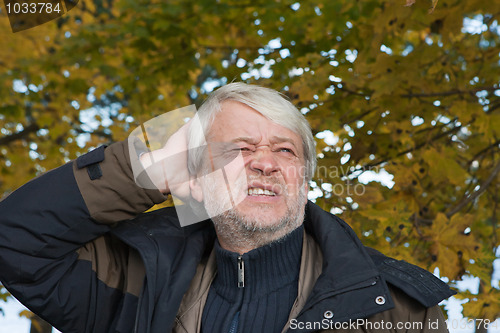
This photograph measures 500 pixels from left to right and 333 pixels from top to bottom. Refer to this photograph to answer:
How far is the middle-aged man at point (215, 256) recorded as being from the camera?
6.21ft

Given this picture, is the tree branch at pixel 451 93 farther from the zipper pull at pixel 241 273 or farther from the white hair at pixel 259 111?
the zipper pull at pixel 241 273

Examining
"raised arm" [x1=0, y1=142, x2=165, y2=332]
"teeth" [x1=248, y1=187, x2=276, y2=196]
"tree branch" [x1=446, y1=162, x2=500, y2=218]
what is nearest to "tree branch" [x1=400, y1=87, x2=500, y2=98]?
"tree branch" [x1=446, y1=162, x2=500, y2=218]

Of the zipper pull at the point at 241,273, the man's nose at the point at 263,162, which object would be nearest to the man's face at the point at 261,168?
the man's nose at the point at 263,162

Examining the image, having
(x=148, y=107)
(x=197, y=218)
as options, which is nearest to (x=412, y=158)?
(x=197, y=218)

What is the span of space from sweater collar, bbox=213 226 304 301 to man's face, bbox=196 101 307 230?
96 millimetres

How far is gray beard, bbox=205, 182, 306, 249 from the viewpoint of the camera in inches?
84.7

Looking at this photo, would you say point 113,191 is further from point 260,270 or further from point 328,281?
point 328,281

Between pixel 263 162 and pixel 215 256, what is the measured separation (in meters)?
0.47

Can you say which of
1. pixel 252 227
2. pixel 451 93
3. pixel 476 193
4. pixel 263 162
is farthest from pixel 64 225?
pixel 476 193

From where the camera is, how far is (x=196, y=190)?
2.41m

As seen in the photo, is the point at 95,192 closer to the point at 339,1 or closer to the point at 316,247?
the point at 316,247

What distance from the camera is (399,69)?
2.79 meters

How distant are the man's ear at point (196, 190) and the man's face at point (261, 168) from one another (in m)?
0.03

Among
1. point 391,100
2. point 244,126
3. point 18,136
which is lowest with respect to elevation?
point 244,126
